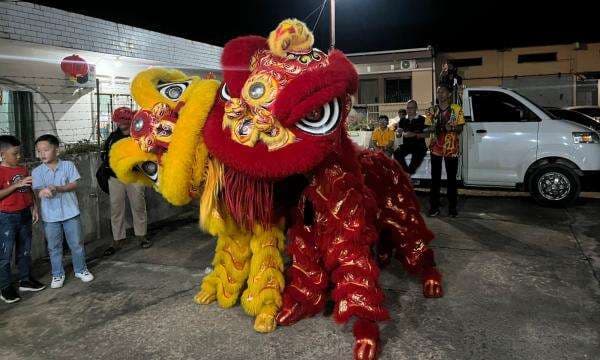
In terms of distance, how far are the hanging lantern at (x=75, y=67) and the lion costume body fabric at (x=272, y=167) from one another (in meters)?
6.63

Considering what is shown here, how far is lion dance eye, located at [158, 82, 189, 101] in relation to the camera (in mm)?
2852

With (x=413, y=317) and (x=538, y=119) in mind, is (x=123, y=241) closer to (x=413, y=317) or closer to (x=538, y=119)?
(x=413, y=317)

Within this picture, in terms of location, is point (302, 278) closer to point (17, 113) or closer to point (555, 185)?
point (555, 185)

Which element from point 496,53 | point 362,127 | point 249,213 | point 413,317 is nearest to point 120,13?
point 249,213

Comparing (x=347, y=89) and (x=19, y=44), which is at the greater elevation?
(x=19, y=44)

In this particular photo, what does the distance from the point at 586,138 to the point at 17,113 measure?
28.1 feet

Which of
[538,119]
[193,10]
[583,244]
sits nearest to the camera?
[193,10]

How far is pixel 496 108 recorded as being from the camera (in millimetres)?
7438

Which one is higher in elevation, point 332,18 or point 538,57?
point 538,57

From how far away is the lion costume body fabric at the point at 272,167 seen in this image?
2.49m

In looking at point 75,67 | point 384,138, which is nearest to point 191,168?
point 384,138

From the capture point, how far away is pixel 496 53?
23.8 m

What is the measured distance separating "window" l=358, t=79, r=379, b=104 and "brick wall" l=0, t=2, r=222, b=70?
35.0 ft

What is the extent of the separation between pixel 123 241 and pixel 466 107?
5354mm
